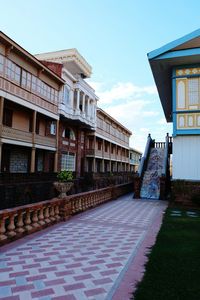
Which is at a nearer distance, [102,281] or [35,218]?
[102,281]

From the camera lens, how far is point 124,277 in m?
4.13

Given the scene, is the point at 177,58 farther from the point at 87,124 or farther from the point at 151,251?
the point at 87,124

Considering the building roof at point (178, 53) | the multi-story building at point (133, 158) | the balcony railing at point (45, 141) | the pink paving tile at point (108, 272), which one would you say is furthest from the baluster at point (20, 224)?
the multi-story building at point (133, 158)

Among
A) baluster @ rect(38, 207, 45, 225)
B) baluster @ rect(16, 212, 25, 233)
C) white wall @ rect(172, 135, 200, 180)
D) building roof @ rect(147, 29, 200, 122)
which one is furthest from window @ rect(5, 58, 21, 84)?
baluster @ rect(16, 212, 25, 233)

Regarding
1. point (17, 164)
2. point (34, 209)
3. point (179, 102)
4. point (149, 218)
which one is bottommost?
point (149, 218)

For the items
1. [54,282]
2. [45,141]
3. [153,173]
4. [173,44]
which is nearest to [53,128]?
[45,141]

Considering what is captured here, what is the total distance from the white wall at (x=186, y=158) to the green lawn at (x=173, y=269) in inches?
244

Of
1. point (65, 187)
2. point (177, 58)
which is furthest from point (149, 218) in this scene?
point (177, 58)

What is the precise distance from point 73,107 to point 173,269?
2368cm

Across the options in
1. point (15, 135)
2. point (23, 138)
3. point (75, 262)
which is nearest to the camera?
point (75, 262)

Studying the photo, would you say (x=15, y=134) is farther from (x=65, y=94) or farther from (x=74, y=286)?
(x=74, y=286)

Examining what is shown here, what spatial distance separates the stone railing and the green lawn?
10.6 feet

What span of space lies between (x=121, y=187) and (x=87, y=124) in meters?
12.8

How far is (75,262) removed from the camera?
4.77 meters
